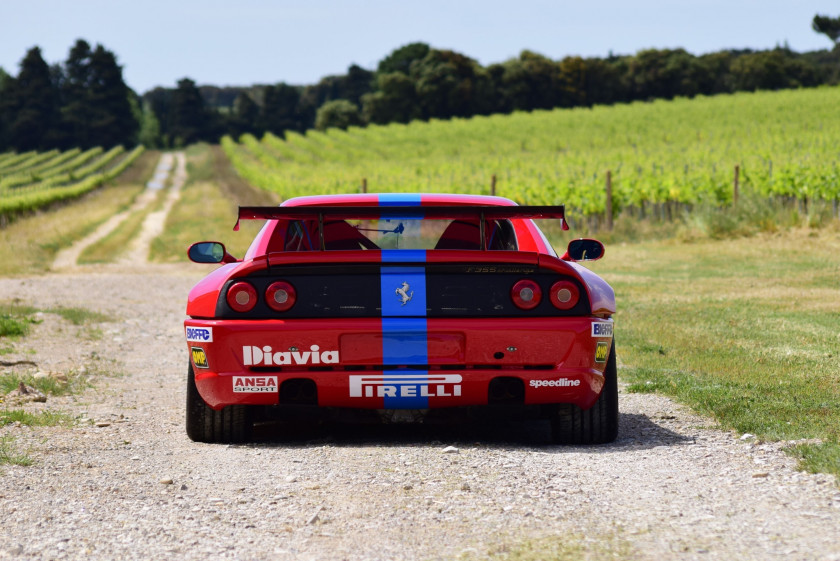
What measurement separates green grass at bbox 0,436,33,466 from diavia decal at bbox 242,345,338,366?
1.20 m

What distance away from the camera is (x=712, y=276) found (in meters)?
16.8

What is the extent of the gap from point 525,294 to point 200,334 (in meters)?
1.63

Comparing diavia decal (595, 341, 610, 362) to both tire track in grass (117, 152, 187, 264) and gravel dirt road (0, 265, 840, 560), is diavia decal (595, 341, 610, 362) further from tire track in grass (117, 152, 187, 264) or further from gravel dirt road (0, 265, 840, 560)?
tire track in grass (117, 152, 187, 264)

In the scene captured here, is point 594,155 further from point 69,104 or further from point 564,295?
point 69,104

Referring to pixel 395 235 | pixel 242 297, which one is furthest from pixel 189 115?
pixel 242 297

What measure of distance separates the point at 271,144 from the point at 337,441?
10863 centimetres

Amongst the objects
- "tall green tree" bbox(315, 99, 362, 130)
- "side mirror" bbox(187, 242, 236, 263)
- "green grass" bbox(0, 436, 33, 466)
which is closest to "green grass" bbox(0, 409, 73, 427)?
"green grass" bbox(0, 436, 33, 466)

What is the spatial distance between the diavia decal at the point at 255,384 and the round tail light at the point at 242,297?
34 centimetres

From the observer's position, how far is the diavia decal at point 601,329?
498cm

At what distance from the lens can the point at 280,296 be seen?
16.1 feet

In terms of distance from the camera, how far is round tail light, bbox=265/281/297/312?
4.91m

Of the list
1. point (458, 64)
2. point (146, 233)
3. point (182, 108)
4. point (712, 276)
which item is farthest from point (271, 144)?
point (712, 276)

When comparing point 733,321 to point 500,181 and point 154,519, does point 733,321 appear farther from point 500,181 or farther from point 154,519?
point 500,181

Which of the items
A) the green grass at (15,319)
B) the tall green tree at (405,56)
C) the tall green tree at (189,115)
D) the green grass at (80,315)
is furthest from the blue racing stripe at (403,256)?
the tall green tree at (189,115)
